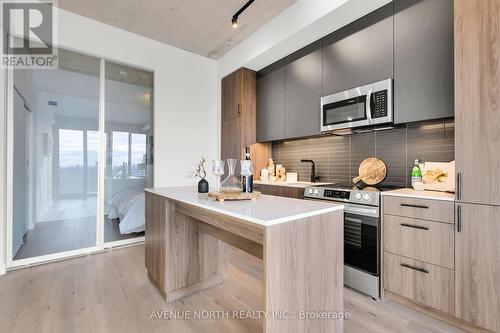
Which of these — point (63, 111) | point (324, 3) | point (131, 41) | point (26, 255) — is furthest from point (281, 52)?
point (26, 255)

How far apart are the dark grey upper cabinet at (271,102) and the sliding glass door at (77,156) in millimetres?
1679

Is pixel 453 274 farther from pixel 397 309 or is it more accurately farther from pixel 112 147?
pixel 112 147

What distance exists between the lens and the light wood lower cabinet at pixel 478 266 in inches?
A: 58.7

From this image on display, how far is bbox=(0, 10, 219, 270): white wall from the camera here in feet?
9.98

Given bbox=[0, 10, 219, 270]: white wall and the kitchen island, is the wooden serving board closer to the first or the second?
the kitchen island

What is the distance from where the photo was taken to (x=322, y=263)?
1.30 metres

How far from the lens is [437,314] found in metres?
1.77

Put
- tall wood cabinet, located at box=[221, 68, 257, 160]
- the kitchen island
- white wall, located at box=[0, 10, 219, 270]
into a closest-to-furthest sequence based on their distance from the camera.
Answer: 1. the kitchen island
2. white wall, located at box=[0, 10, 219, 270]
3. tall wood cabinet, located at box=[221, 68, 257, 160]

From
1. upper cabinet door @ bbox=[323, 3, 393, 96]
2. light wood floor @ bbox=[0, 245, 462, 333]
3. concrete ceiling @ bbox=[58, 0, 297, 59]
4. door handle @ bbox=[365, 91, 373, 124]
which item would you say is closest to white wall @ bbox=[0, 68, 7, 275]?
light wood floor @ bbox=[0, 245, 462, 333]

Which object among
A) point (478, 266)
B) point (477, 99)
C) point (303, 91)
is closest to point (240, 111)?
point (303, 91)

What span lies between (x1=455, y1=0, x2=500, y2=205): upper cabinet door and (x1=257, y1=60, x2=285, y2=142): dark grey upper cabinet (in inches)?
77.0

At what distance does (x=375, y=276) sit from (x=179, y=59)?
153 inches

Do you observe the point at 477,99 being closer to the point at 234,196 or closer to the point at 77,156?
the point at 234,196
